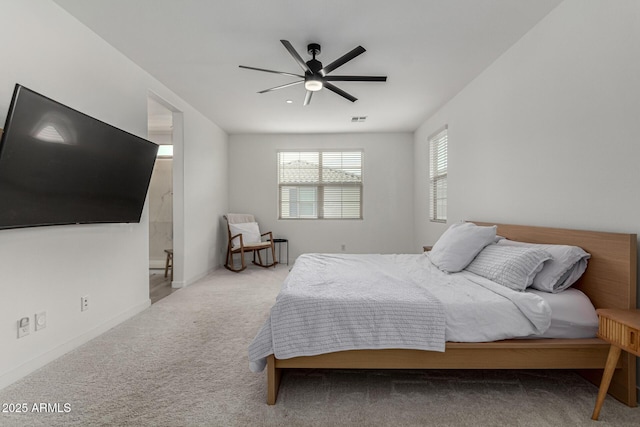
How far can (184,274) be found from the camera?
14.5 feet

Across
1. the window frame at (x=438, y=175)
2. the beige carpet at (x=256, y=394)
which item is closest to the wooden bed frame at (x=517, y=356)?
the beige carpet at (x=256, y=394)

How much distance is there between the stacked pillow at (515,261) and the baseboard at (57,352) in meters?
2.97

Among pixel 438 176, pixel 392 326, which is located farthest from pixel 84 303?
pixel 438 176

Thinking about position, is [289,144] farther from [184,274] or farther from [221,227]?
[184,274]

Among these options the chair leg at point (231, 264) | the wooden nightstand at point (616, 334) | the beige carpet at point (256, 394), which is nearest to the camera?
the wooden nightstand at point (616, 334)

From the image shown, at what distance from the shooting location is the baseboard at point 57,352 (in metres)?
1.97

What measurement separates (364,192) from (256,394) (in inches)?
189

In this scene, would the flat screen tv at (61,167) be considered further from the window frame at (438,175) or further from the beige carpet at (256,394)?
the window frame at (438,175)

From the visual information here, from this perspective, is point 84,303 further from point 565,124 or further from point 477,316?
point 565,124

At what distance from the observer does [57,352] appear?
2.31 meters

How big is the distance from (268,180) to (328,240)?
1670 millimetres

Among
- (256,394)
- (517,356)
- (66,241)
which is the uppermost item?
(66,241)

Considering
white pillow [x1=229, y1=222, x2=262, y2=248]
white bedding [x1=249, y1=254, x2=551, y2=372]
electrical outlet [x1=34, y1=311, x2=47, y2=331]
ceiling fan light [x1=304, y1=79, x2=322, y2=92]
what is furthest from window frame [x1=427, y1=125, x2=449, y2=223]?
electrical outlet [x1=34, y1=311, x2=47, y2=331]

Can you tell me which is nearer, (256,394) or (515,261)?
(256,394)
